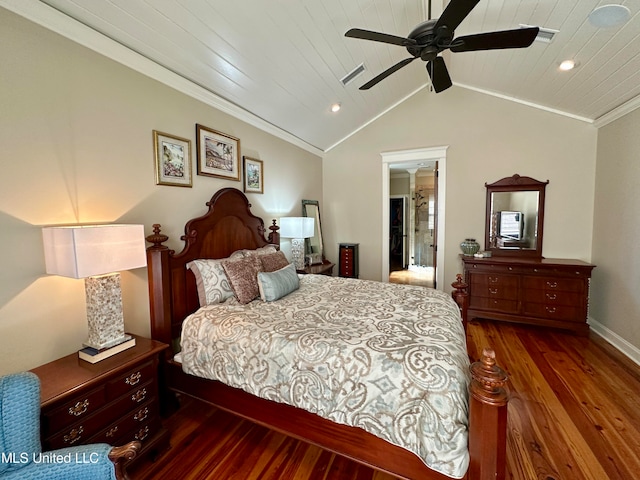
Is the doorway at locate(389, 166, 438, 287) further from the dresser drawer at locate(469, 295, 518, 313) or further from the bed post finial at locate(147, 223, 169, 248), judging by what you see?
the bed post finial at locate(147, 223, 169, 248)

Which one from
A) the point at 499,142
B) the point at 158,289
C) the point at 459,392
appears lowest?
the point at 459,392

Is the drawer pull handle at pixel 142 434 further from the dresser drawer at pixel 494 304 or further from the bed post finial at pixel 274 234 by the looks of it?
the dresser drawer at pixel 494 304

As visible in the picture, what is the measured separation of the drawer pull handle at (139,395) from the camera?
5.23 feet

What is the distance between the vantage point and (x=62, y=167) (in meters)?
1.62

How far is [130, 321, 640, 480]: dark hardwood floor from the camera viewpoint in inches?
62.8

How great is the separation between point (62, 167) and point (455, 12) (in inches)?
93.5

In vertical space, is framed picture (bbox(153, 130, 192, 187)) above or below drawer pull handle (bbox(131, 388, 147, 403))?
above

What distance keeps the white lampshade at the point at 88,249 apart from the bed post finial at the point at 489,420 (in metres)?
1.86

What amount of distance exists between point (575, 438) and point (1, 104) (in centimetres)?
380

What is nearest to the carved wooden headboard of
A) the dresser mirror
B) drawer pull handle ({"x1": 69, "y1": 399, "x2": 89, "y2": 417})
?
drawer pull handle ({"x1": 69, "y1": 399, "x2": 89, "y2": 417})

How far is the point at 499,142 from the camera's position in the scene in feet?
12.6

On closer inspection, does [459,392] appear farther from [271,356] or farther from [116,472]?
[116,472]

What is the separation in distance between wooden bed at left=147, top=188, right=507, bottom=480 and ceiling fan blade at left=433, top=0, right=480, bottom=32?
1.69m

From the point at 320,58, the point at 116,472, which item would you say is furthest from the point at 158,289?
the point at 320,58
